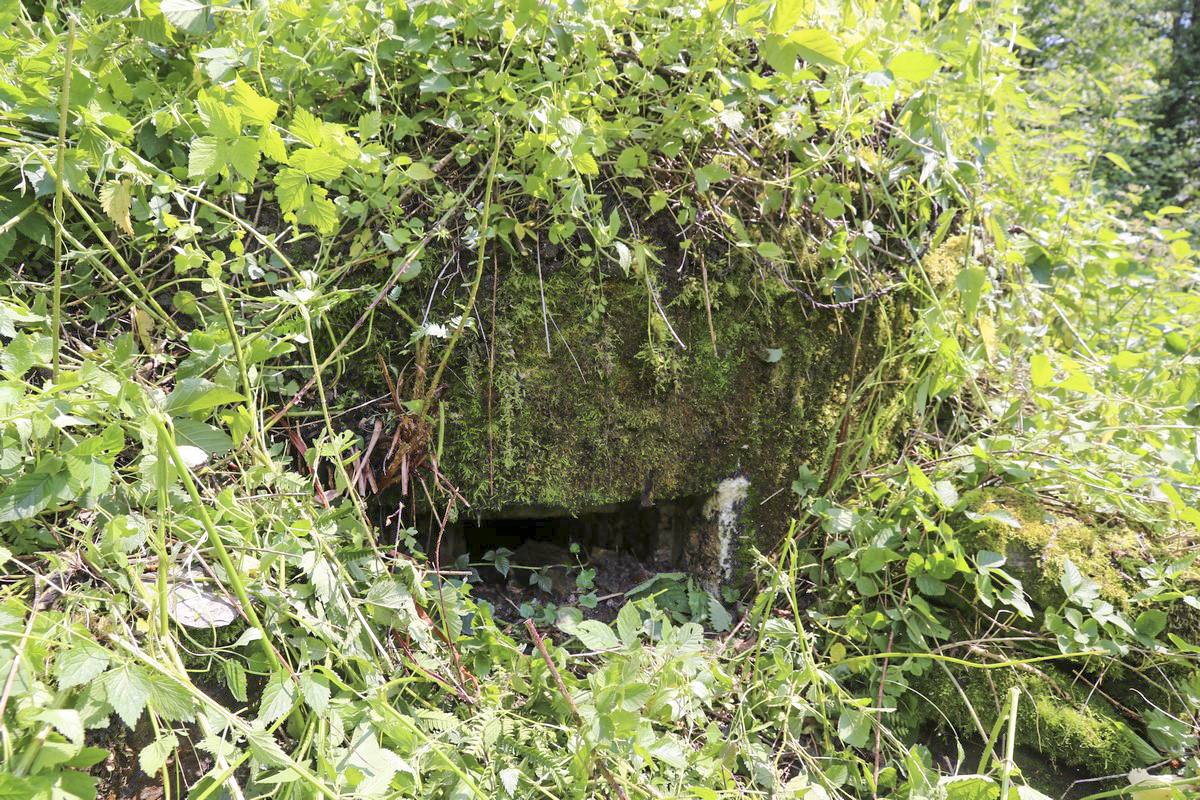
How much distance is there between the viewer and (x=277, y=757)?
1.04 m

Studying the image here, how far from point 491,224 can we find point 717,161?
595 millimetres

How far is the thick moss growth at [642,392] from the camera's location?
69.1 inches

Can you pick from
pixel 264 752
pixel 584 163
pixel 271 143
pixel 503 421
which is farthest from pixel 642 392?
pixel 264 752

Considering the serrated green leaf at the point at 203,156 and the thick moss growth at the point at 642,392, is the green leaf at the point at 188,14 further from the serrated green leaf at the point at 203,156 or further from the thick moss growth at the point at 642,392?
the thick moss growth at the point at 642,392

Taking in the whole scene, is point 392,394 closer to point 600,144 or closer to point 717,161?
point 600,144

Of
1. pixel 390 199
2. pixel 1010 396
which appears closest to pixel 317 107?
pixel 390 199

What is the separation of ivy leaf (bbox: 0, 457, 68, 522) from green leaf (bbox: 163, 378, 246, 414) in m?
0.18

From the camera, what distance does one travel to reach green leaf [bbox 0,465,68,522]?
1.08 m

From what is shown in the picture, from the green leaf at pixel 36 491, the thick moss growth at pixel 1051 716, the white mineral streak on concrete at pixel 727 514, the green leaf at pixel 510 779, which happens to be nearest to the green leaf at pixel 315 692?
the green leaf at pixel 510 779

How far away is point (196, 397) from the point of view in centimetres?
122

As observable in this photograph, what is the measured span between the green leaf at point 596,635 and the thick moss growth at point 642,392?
40cm

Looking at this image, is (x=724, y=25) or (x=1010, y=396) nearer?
(x=724, y=25)

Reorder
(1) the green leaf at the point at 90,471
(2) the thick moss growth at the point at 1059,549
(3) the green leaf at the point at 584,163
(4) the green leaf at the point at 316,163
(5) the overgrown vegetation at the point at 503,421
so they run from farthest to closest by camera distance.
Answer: (2) the thick moss growth at the point at 1059,549
(3) the green leaf at the point at 584,163
(4) the green leaf at the point at 316,163
(5) the overgrown vegetation at the point at 503,421
(1) the green leaf at the point at 90,471

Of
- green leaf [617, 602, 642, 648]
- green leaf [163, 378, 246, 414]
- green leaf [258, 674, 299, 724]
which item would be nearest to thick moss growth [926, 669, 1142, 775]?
green leaf [617, 602, 642, 648]
